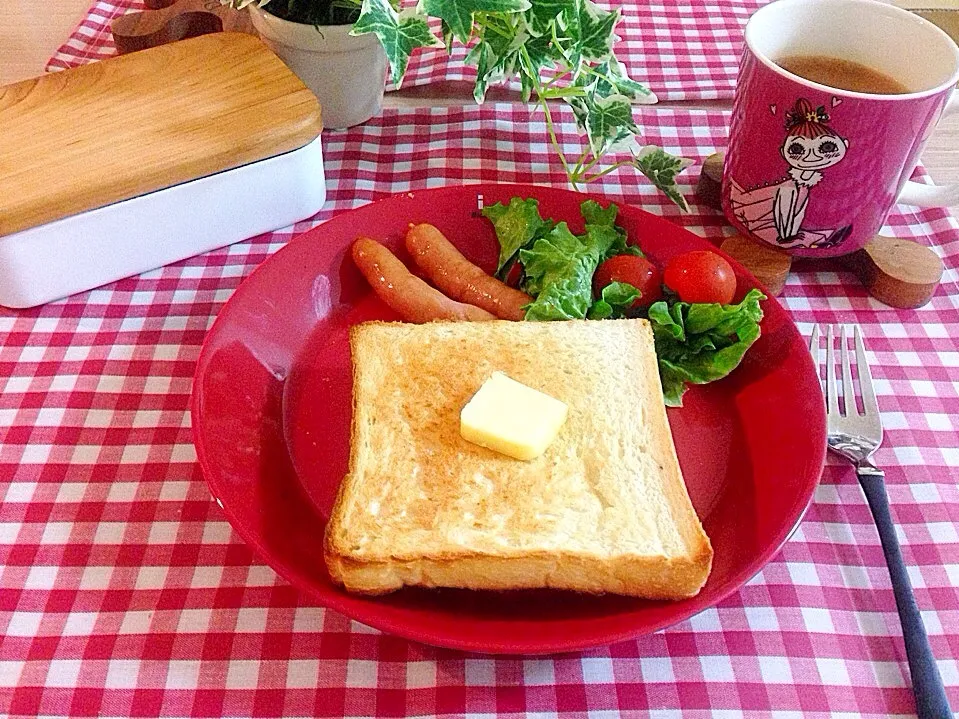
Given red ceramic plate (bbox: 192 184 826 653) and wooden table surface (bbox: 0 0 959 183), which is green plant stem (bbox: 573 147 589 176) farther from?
wooden table surface (bbox: 0 0 959 183)

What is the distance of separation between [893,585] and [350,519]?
72 centimetres

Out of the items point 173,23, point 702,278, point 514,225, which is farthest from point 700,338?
point 173,23

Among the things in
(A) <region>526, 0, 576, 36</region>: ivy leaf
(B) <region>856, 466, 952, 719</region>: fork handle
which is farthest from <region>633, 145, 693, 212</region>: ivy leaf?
(B) <region>856, 466, 952, 719</region>: fork handle

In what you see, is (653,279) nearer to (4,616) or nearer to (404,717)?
(404,717)

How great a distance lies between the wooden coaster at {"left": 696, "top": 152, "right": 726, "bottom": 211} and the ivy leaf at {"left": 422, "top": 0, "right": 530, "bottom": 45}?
60 cm

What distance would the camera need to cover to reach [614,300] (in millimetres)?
1377

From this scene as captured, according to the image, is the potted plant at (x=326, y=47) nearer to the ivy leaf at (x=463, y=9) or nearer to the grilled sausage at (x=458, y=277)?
the ivy leaf at (x=463, y=9)

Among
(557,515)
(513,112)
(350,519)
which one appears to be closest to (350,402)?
(350,519)

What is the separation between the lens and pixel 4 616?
1.04 m

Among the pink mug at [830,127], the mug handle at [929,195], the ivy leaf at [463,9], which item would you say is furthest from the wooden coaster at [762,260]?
the ivy leaf at [463,9]

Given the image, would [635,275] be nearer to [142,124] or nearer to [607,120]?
[607,120]

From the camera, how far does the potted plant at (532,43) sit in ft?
4.34

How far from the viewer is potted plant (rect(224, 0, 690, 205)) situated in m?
1.32

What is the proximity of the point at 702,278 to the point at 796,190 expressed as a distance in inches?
10.8
